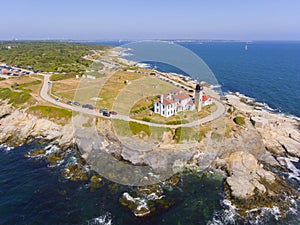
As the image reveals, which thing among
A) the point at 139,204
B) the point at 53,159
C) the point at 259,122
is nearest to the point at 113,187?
the point at 139,204

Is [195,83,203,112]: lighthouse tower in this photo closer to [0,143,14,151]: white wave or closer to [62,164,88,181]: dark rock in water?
[62,164,88,181]: dark rock in water

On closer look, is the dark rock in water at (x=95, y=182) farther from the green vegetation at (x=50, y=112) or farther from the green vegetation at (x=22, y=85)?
the green vegetation at (x=22, y=85)

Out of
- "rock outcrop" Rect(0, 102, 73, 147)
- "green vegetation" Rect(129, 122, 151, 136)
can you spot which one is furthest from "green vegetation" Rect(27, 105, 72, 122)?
"green vegetation" Rect(129, 122, 151, 136)

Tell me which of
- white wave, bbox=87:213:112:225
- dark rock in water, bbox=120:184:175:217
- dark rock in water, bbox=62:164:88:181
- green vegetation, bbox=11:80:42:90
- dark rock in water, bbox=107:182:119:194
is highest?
green vegetation, bbox=11:80:42:90

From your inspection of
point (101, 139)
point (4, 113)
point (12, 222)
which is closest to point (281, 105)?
point (101, 139)

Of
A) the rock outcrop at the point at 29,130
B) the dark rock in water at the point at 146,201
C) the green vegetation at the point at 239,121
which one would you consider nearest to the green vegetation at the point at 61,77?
the rock outcrop at the point at 29,130

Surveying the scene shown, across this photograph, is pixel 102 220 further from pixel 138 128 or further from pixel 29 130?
pixel 29 130

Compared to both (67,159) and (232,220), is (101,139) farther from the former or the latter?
(232,220)
